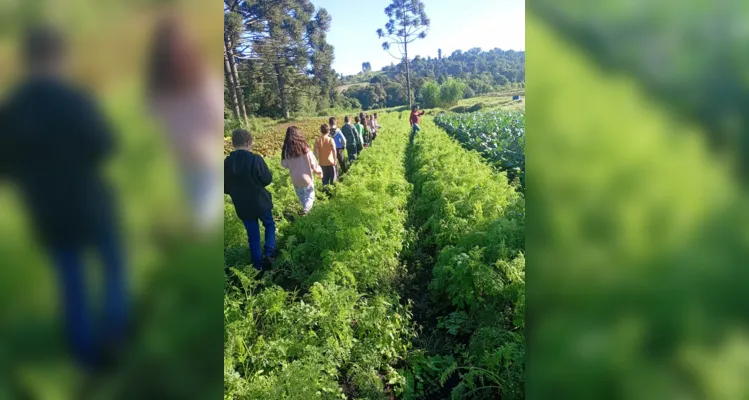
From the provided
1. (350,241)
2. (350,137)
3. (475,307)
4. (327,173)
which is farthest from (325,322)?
(350,137)

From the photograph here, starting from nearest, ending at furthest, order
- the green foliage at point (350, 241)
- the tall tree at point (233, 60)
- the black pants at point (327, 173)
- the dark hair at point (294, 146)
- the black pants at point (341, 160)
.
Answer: the green foliage at point (350, 241), the dark hair at point (294, 146), the black pants at point (327, 173), the black pants at point (341, 160), the tall tree at point (233, 60)

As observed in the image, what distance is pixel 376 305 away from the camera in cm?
410

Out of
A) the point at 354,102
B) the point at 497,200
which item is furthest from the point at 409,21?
the point at 497,200

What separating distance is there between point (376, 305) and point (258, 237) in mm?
2219

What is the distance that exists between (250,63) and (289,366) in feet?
97.4

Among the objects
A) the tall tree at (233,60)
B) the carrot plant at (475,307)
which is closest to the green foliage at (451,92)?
the tall tree at (233,60)

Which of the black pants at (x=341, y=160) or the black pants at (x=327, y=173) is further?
the black pants at (x=341, y=160)

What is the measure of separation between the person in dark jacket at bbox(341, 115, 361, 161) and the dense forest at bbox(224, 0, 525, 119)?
10.7m
